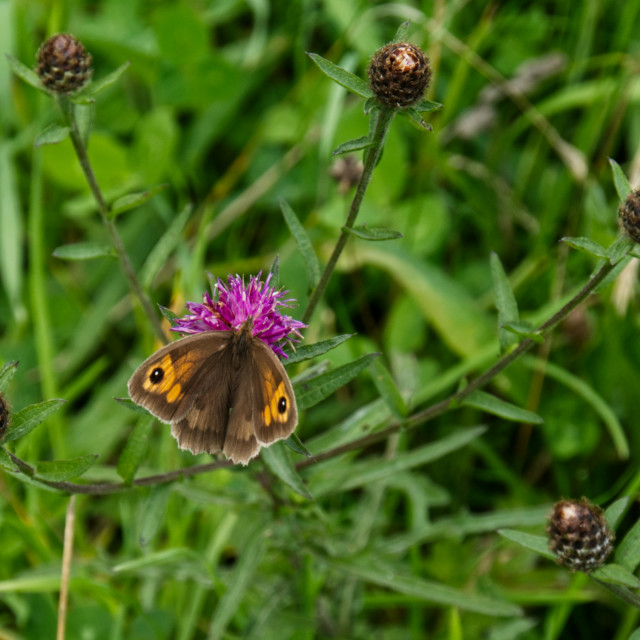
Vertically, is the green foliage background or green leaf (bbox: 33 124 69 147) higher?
green leaf (bbox: 33 124 69 147)

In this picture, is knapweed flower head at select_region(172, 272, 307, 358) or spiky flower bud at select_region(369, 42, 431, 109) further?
knapweed flower head at select_region(172, 272, 307, 358)

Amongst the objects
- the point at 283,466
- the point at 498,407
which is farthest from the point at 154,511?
the point at 498,407

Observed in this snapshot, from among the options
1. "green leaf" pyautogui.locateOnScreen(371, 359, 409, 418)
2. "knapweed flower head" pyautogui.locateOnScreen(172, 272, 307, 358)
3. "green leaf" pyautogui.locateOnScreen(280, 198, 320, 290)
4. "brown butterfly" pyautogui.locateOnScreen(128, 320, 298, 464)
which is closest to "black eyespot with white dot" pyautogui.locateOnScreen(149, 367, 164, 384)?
"brown butterfly" pyautogui.locateOnScreen(128, 320, 298, 464)

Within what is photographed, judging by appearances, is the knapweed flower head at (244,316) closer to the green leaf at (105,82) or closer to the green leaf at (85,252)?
the green leaf at (85,252)

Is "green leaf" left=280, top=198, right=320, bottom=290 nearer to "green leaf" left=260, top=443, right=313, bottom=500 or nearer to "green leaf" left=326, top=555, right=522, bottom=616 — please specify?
"green leaf" left=260, top=443, right=313, bottom=500

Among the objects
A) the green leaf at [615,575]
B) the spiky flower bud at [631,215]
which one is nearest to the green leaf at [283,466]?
the green leaf at [615,575]

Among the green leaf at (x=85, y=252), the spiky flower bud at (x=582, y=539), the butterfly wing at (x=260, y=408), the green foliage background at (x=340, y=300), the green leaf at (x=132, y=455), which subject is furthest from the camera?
the green foliage background at (x=340, y=300)

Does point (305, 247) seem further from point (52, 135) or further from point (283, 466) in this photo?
point (52, 135)

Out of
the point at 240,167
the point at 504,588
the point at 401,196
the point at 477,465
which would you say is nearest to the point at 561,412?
the point at 477,465
